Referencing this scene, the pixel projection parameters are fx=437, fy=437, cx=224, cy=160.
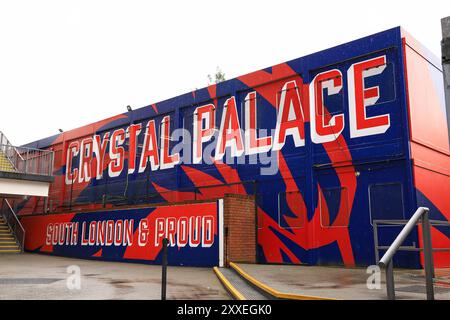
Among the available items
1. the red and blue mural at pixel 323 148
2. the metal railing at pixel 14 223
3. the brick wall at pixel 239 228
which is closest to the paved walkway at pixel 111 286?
the brick wall at pixel 239 228

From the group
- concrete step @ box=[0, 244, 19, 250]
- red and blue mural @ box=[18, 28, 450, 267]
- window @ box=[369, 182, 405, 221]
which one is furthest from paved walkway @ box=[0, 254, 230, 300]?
concrete step @ box=[0, 244, 19, 250]

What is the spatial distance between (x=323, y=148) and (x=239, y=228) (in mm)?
3785

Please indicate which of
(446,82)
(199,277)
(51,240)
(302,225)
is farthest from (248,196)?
(51,240)

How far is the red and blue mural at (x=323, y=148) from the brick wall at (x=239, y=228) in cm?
76

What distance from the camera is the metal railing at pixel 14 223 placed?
77.7 feet

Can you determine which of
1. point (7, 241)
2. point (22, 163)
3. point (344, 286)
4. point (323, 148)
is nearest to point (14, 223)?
point (7, 241)

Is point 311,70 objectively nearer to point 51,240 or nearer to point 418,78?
point 418,78

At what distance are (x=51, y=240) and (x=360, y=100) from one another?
16.6 metres

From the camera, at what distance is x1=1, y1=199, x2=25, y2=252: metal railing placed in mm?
23688

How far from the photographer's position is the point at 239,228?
46.9ft

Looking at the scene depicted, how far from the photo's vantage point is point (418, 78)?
13.4 m

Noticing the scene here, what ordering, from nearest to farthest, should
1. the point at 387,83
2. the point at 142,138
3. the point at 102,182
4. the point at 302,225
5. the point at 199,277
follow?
the point at 199,277
the point at 387,83
the point at 302,225
the point at 142,138
the point at 102,182

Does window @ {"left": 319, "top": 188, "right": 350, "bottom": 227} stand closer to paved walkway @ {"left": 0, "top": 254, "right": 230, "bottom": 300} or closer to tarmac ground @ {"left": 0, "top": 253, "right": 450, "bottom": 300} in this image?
tarmac ground @ {"left": 0, "top": 253, "right": 450, "bottom": 300}

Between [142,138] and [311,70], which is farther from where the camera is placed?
[142,138]
